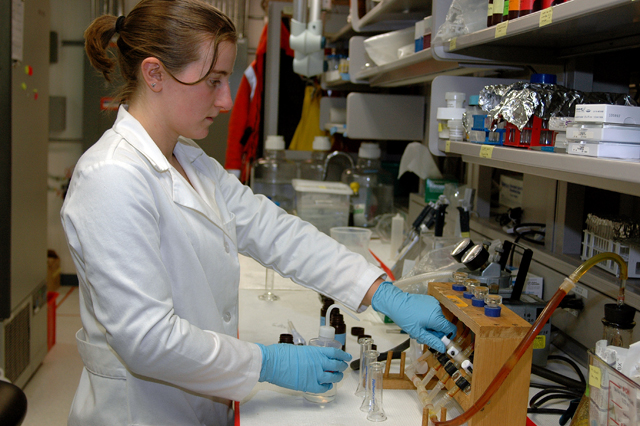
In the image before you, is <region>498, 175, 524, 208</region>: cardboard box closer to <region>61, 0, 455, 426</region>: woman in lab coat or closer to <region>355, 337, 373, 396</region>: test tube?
<region>61, 0, 455, 426</region>: woman in lab coat

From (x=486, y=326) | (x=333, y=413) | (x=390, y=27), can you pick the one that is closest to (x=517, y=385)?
(x=486, y=326)

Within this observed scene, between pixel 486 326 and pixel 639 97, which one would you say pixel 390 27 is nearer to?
pixel 639 97

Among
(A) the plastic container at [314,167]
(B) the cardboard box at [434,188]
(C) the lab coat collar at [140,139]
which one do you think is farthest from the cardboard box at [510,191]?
(A) the plastic container at [314,167]

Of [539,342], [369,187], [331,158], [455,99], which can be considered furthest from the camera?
[331,158]

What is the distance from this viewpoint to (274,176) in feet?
13.7

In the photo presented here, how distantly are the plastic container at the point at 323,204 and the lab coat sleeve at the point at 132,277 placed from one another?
1.87m

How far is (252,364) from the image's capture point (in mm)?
1172

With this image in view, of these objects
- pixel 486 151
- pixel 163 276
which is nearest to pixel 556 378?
pixel 486 151

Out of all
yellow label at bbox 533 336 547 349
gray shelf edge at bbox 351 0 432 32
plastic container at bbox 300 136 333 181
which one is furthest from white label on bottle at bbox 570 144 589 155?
plastic container at bbox 300 136 333 181

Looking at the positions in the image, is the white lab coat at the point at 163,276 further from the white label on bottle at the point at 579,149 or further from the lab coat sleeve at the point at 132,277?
the white label on bottle at the point at 579,149

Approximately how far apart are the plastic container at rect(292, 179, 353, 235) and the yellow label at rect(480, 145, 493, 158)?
62.9 inches

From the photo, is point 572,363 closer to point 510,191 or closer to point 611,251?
point 611,251

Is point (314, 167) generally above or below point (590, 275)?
above

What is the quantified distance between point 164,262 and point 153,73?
411mm
